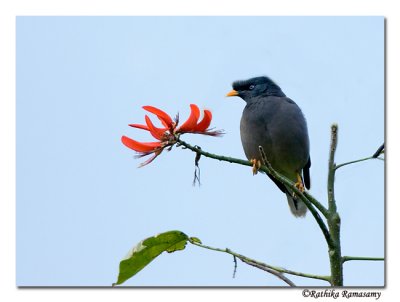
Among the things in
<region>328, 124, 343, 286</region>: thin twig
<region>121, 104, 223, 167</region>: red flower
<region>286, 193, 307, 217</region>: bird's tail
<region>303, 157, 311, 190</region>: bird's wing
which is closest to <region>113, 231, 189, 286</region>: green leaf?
<region>121, 104, 223, 167</region>: red flower

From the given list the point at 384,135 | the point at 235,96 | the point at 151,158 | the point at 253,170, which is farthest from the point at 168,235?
the point at 235,96

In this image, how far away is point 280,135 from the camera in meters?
3.17

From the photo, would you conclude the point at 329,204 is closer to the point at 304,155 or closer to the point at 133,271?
the point at 133,271

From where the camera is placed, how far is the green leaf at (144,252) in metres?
1.64

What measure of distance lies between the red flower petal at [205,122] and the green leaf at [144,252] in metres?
0.36

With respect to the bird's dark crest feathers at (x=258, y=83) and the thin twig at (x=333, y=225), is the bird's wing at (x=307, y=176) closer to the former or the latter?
→ the bird's dark crest feathers at (x=258, y=83)

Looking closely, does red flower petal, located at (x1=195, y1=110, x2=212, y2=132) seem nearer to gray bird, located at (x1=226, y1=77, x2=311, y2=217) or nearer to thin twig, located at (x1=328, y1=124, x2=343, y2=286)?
thin twig, located at (x1=328, y1=124, x2=343, y2=286)

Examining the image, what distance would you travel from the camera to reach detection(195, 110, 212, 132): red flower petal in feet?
5.11

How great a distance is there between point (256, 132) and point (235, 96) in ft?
1.31

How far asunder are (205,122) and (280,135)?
65.6 inches

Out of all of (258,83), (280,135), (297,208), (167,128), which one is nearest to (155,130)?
(167,128)

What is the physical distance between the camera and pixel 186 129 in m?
1.58

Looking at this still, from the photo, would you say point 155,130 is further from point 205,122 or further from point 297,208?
point 297,208

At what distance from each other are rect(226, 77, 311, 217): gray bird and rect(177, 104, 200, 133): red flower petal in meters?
1.53
